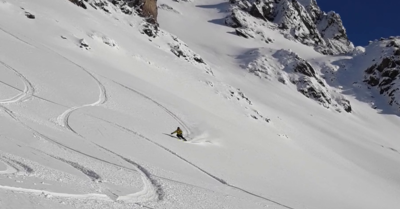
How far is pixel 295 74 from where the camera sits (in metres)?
92.6

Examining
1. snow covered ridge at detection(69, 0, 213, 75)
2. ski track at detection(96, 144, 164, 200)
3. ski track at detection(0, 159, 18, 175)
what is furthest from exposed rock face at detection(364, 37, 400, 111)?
ski track at detection(0, 159, 18, 175)

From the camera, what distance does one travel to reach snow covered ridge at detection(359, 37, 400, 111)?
101 meters

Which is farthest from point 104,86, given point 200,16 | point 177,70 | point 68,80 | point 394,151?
point 200,16

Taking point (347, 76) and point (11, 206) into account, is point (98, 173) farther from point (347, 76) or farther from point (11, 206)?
point (347, 76)

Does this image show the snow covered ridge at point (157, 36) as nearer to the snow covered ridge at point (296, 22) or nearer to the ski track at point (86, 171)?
the snow covered ridge at point (296, 22)

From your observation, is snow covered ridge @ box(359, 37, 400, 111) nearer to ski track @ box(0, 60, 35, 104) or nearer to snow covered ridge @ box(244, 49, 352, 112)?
snow covered ridge @ box(244, 49, 352, 112)

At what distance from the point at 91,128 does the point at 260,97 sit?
55.2 metres

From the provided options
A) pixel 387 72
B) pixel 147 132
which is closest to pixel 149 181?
pixel 147 132

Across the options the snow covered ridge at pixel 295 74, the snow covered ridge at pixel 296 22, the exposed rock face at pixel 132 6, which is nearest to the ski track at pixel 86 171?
the exposed rock face at pixel 132 6

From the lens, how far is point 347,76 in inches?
4326

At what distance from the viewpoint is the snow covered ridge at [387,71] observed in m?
101

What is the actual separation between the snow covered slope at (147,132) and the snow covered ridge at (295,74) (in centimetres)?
360

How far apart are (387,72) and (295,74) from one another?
2851cm

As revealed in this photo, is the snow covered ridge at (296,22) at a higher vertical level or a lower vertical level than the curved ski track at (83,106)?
higher
